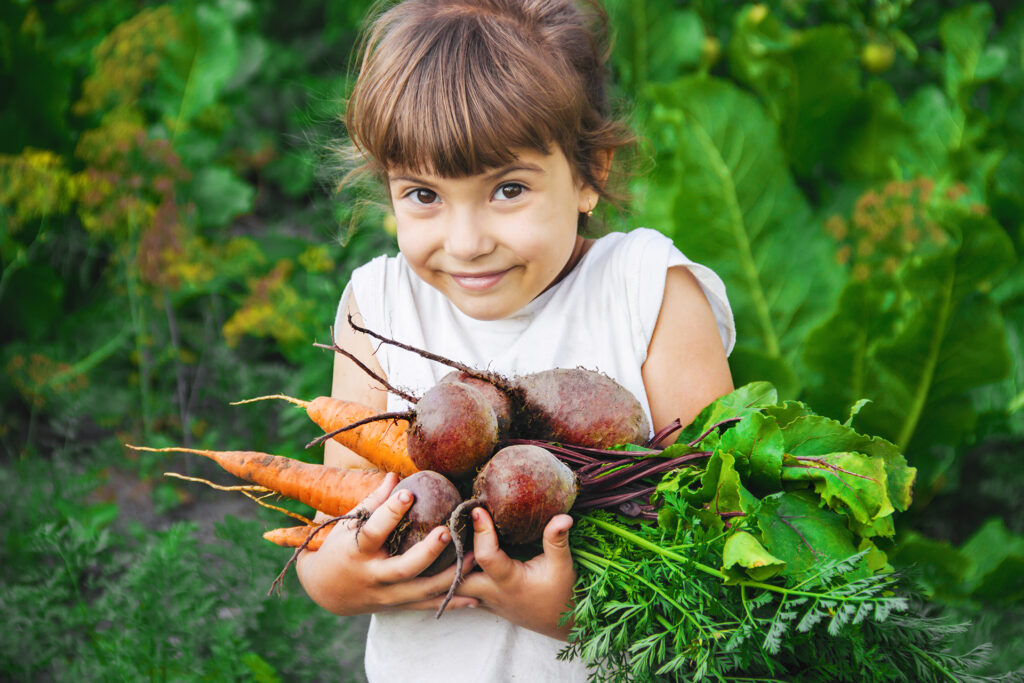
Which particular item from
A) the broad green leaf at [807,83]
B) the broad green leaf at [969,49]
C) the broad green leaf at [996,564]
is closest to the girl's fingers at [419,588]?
the broad green leaf at [996,564]

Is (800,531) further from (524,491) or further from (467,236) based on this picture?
(467,236)

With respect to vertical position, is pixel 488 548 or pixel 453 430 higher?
pixel 453 430

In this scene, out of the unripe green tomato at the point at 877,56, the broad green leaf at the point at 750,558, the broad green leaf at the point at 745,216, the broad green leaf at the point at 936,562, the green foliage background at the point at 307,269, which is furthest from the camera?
the unripe green tomato at the point at 877,56

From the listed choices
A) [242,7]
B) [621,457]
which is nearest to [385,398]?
[621,457]

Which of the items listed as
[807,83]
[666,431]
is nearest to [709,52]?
[807,83]

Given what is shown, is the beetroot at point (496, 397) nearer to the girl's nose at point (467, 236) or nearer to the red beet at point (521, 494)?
the red beet at point (521, 494)

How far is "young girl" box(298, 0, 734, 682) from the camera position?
53.5 inches

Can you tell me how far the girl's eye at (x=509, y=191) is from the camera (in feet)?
4.70

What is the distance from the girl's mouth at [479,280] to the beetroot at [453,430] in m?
0.21

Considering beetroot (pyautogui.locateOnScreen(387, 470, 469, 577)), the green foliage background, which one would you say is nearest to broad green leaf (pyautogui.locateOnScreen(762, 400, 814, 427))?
beetroot (pyautogui.locateOnScreen(387, 470, 469, 577))

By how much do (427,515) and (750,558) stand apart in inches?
19.3

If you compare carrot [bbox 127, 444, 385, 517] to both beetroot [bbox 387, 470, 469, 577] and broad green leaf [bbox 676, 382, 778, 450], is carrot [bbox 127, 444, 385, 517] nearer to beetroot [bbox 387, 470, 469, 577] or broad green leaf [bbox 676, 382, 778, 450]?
beetroot [bbox 387, 470, 469, 577]

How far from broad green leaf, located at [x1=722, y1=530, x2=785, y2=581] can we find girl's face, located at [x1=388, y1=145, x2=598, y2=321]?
60 cm

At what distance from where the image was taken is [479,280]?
1463 millimetres
